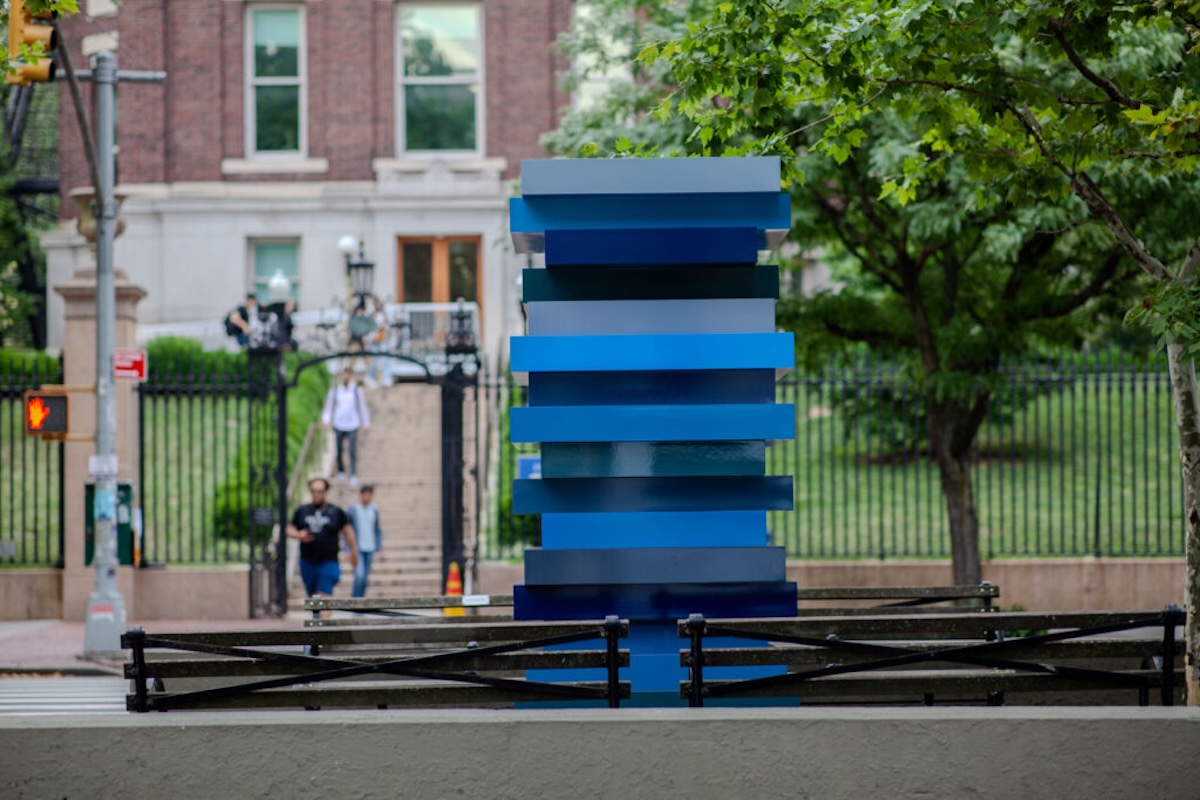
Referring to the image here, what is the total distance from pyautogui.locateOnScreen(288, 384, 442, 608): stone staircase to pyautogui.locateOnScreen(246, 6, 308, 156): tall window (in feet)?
31.0

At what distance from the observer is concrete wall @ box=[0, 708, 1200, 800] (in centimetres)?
632

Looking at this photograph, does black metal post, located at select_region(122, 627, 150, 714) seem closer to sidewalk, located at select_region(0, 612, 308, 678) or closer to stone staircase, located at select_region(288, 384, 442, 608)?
sidewalk, located at select_region(0, 612, 308, 678)

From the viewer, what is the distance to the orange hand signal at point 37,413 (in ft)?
52.2

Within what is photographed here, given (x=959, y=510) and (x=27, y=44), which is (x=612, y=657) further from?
(x=959, y=510)

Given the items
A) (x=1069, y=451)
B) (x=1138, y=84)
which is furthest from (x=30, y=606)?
(x=1069, y=451)

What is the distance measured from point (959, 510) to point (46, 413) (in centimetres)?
969

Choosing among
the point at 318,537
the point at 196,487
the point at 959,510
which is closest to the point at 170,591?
the point at 318,537

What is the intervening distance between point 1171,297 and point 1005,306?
8.43 m

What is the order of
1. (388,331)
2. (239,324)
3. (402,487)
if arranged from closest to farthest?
(402,487) < (239,324) < (388,331)


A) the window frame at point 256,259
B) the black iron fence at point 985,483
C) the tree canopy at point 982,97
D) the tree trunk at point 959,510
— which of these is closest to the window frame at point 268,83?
the window frame at point 256,259

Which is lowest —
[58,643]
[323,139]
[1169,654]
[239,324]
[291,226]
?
[58,643]

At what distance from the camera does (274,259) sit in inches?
1432

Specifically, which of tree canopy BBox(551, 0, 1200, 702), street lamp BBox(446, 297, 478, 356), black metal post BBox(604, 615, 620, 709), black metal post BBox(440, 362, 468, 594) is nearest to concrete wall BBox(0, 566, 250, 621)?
black metal post BBox(440, 362, 468, 594)

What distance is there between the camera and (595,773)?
6.35m
